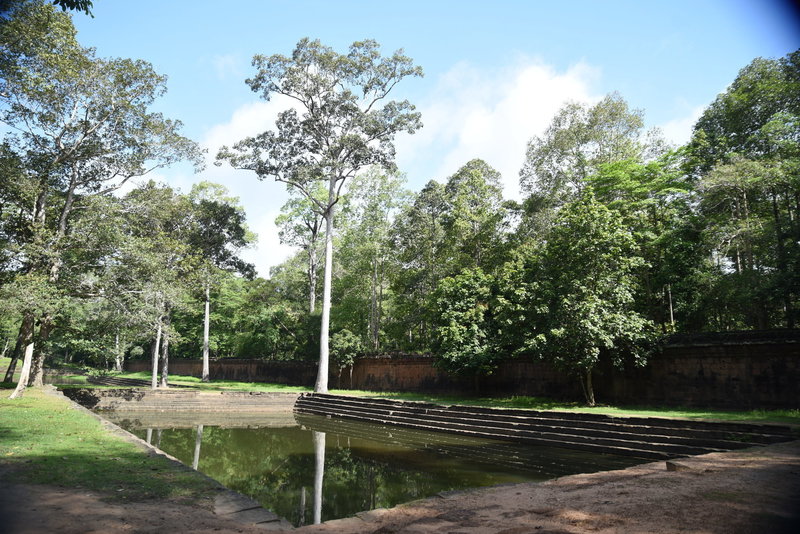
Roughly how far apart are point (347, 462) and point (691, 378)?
909cm

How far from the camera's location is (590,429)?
9.97 meters

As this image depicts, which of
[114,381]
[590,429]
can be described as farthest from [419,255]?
[114,381]

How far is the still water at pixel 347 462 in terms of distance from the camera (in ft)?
21.5

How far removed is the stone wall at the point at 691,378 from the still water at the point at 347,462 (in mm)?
4648

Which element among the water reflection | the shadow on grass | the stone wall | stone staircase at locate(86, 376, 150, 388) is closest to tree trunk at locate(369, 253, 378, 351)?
the stone wall

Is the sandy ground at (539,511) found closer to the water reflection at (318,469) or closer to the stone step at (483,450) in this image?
the water reflection at (318,469)

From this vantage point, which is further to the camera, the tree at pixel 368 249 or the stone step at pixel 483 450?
the tree at pixel 368 249

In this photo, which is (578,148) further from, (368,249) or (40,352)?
(40,352)

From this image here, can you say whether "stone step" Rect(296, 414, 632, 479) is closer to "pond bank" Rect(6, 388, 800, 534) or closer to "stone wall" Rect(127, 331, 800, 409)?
"pond bank" Rect(6, 388, 800, 534)

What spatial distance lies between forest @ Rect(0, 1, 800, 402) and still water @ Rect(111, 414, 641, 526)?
3.98 metres

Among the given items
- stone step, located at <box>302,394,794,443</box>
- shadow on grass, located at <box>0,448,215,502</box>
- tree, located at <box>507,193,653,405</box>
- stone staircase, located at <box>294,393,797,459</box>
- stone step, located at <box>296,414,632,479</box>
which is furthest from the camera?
tree, located at <box>507,193,653,405</box>

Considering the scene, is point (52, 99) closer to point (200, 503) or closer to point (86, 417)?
point (86, 417)

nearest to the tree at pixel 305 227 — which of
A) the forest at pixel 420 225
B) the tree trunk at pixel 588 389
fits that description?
the forest at pixel 420 225

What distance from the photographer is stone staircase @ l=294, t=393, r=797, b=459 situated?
808 cm
